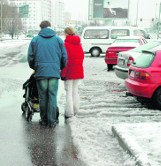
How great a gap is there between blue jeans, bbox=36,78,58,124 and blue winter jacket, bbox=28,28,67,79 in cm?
13

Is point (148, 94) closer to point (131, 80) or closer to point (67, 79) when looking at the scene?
point (131, 80)

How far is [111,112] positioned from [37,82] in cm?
195

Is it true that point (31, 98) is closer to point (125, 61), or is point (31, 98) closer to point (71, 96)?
point (71, 96)


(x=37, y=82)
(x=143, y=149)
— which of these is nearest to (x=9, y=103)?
(x=37, y=82)

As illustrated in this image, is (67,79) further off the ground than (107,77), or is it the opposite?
(67,79)

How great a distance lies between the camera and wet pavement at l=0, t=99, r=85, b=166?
15.7ft

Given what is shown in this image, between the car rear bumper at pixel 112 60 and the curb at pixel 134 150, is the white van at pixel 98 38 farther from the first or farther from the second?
the curb at pixel 134 150

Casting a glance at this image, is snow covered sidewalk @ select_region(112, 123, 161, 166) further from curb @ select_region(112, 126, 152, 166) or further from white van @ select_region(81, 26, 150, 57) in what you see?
white van @ select_region(81, 26, 150, 57)

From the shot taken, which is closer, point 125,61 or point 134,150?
point 134,150

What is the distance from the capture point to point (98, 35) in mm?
25094

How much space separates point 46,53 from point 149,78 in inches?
100

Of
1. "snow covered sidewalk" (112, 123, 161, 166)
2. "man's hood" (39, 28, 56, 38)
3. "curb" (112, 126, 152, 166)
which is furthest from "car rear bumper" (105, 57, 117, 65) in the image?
"curb" (112, 126, 152, 166)

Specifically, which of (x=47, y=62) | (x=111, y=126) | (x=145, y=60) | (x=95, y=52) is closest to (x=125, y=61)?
(x=145, y=60)

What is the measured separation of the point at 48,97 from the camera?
651 centimetres
